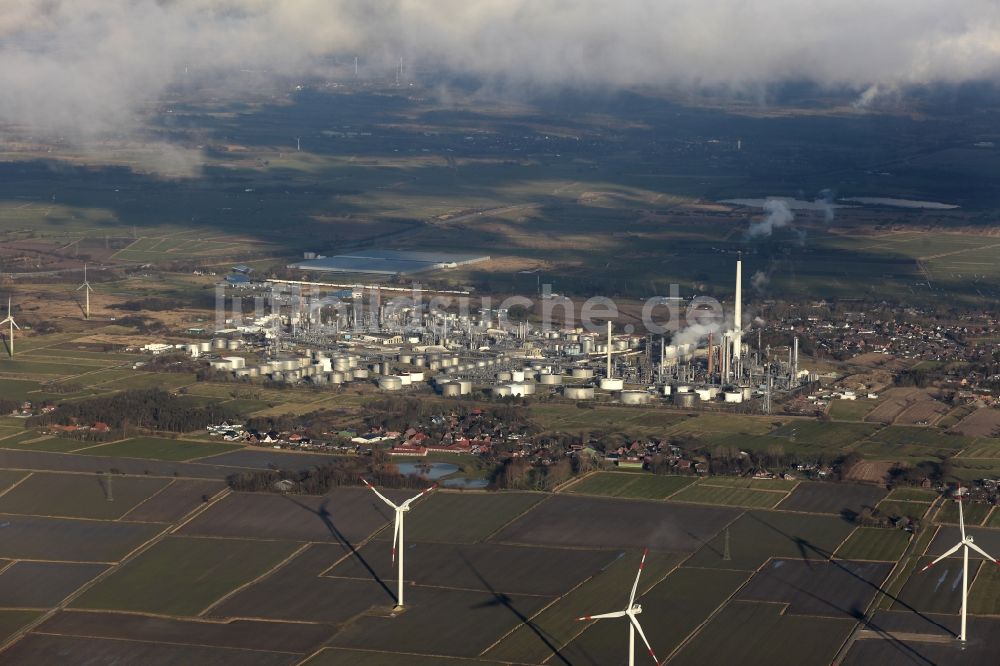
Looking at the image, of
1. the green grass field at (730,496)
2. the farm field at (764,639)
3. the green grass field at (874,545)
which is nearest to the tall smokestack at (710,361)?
the green grass field at (730,496)

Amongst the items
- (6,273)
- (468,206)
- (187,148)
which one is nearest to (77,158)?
(187,148)

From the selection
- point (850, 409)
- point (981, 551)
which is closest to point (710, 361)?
point (850, 409)

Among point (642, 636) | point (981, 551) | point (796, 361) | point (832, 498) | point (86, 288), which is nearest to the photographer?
point (642, 636)

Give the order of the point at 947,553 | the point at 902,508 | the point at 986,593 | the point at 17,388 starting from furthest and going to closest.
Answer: the point at 17,388, the point at 902,508, the point at 947,553, the point at 986,593

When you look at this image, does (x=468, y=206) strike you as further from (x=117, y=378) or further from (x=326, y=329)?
(x=117, y=378)

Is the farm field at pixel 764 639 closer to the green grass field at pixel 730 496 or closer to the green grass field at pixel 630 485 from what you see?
the green grass field at pixel 730 496

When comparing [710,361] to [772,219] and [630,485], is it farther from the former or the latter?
[772,219]
